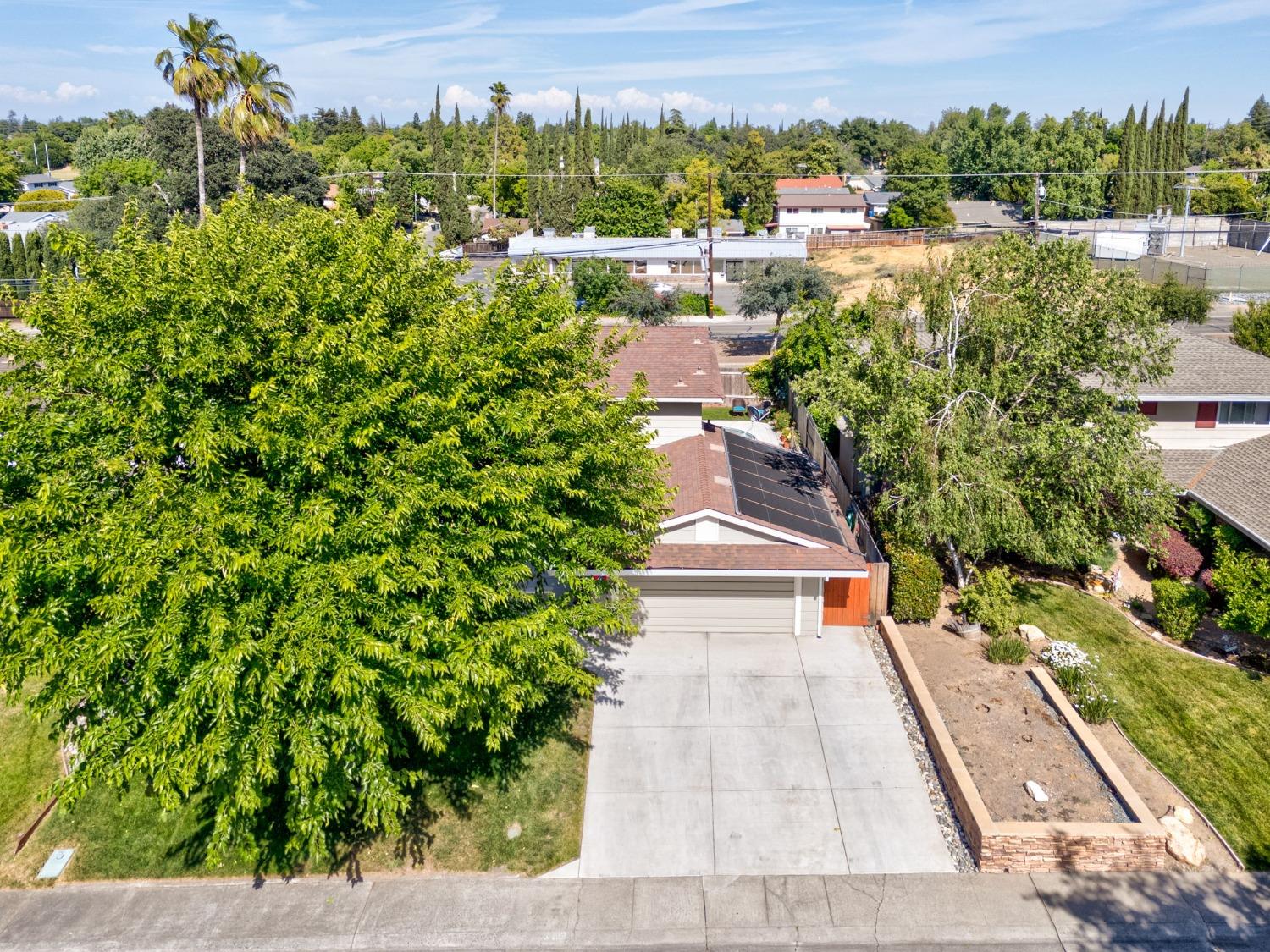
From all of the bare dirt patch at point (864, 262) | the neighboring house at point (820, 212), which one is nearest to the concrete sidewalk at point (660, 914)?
the bare dirt patch at point (864, 262)

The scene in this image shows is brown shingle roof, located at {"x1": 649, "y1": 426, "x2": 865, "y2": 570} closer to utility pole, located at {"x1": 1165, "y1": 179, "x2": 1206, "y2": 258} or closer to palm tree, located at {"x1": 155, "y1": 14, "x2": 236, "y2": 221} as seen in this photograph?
palm tree, located at {"x1": 155, "y1": 14, "x2": 236, "y2": 221}

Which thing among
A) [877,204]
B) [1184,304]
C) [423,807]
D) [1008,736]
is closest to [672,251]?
[877,204]

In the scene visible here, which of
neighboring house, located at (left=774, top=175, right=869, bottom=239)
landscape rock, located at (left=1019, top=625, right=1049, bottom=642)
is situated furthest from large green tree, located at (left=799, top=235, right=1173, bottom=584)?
neighboring house, located at (left=774, top=175, right=869, bottom=239)

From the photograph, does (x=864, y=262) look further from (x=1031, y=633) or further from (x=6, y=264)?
(x=6, y=264)

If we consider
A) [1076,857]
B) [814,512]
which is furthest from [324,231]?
[1076,857]

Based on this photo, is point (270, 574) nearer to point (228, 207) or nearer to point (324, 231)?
point (324, 231)

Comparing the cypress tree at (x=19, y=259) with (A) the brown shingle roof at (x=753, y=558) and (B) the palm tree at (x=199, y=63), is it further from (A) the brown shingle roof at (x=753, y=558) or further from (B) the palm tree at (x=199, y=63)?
(A) the brown shingle roof at (x=753, y=558)

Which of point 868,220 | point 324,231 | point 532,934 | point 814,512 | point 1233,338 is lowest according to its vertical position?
point 532,934
